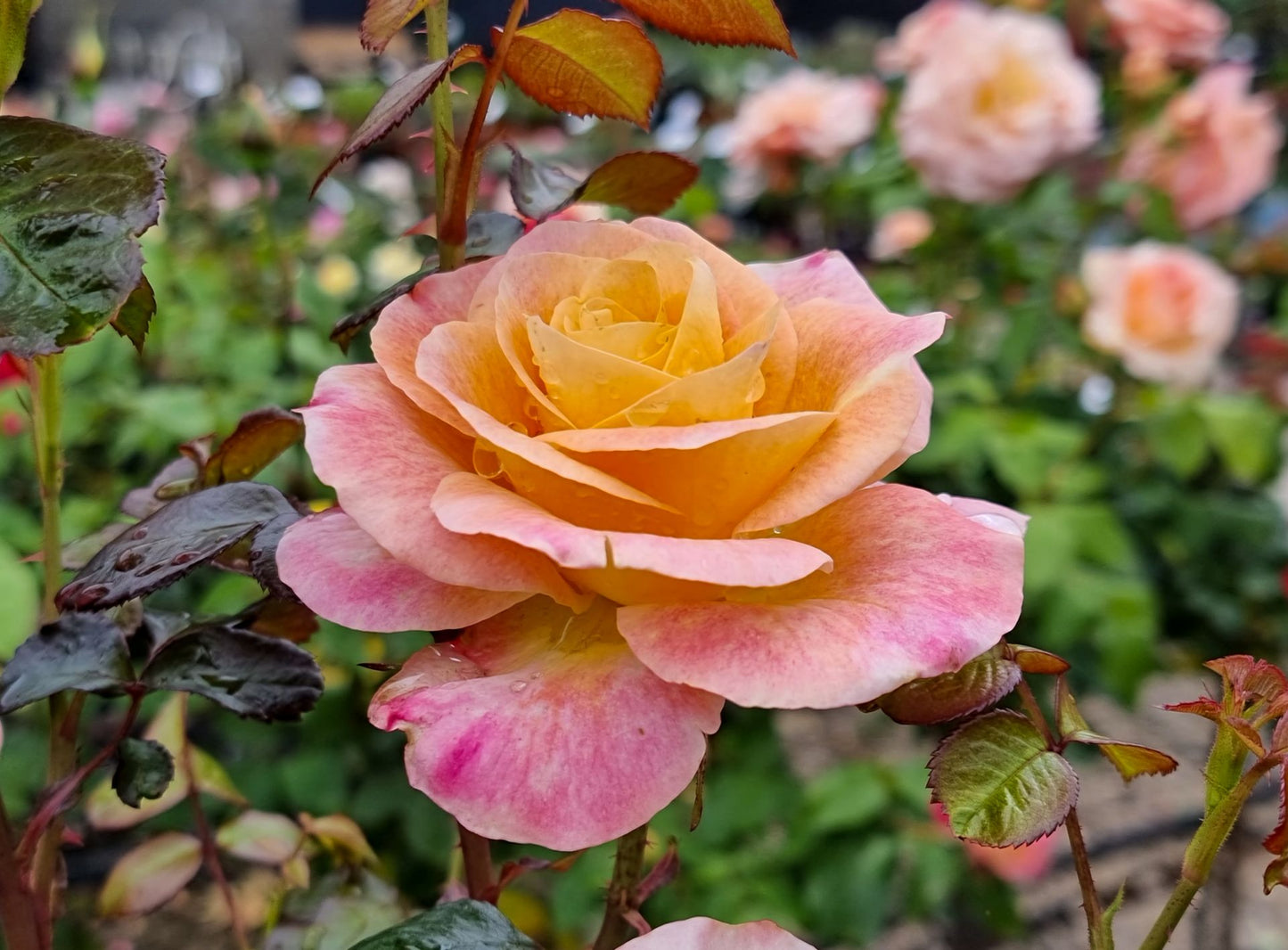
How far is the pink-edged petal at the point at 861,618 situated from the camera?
18 cm

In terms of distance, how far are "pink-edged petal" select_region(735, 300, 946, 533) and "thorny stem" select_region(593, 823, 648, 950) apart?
88mm

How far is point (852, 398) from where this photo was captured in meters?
0.22

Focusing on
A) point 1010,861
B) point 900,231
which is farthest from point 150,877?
point 900,231

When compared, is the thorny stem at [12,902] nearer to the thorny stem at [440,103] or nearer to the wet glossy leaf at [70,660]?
the wet glossy leaf at [70,660]

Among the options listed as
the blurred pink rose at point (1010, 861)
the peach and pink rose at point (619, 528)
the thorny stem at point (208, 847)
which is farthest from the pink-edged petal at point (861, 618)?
the blurred pink rose at point (1010, 861)

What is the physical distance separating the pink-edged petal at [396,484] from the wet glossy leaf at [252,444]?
0.08m

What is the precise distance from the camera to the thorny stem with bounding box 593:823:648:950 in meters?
0.25

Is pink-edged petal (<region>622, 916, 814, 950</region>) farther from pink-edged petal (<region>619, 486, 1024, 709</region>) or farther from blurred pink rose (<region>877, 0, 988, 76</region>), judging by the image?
blurred pink rose (<region>877, 0, 988, 76</region>)

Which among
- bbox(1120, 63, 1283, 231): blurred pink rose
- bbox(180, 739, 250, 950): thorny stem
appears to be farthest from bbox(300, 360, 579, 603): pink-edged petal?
bbox(1120, 63, 1283, 231): blurred pink rose

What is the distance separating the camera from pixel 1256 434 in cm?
97

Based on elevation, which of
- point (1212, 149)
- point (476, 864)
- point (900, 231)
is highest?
point (476, 864)

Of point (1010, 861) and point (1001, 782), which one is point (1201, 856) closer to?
point (1001, 782)

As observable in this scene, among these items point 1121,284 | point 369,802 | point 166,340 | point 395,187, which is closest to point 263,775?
point 369,802

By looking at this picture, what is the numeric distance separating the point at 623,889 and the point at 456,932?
4 cm
